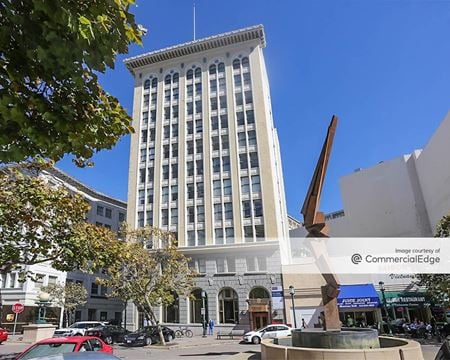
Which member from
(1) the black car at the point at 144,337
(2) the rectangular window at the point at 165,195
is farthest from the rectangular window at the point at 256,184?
(1) the black car at the point at 144,337

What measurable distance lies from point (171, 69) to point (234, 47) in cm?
998

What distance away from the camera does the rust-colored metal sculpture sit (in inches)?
470

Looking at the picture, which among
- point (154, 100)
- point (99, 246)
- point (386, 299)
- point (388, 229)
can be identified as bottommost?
point (386, 299)

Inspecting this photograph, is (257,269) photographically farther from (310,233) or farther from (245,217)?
(310,233)

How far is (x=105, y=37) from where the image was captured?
412cm

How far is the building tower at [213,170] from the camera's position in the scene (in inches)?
1570

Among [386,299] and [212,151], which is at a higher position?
[212,151]

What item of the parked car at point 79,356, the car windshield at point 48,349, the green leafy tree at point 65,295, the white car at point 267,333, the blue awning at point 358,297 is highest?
the green leafy tree at point 65,295

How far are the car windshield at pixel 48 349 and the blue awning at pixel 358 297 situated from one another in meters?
30.8

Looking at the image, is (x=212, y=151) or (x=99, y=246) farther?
(x=212, y=151)

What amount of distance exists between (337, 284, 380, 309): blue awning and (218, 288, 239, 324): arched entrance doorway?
11.2 metres

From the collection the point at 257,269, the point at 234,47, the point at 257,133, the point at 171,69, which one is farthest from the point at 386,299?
the point at 171,69

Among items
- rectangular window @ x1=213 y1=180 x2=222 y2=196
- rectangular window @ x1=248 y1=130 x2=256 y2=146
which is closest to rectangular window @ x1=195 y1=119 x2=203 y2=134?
rectangular window @ x1=248 y1=130 x2=256 y2=146

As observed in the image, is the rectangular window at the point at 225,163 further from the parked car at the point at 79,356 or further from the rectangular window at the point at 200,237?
the parked car at the point at 79,356
